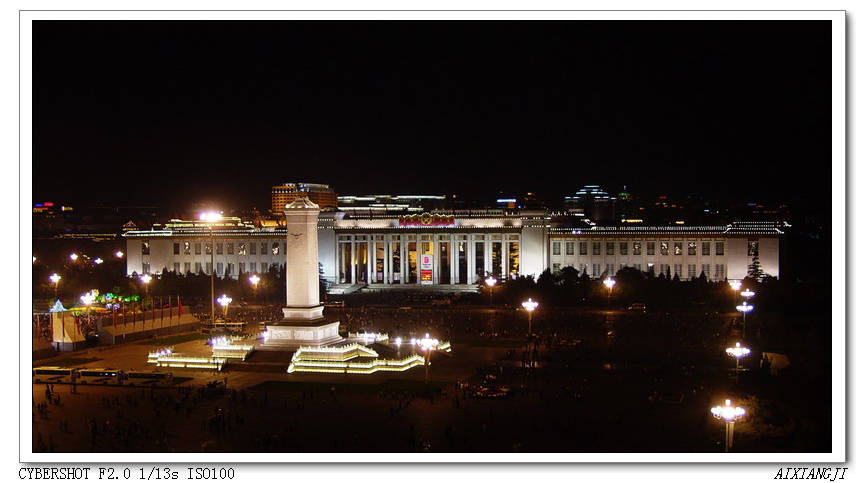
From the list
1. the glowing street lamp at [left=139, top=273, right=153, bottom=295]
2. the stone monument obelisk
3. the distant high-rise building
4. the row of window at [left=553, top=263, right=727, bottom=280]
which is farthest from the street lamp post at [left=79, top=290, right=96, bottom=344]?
the distant high-rise building

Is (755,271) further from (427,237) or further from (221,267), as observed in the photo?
(221,267)

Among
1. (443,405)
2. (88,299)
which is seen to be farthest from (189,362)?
(88,299)

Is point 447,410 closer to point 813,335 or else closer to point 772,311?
point 813,335

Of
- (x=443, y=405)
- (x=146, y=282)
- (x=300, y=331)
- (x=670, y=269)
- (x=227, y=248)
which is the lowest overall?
(x=443, y=405)

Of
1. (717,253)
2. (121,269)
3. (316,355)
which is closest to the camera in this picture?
(316,355)

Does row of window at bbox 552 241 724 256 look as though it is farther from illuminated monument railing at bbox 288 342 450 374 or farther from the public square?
illuminated monument railing at bbox 288 342 450 374
